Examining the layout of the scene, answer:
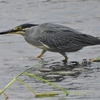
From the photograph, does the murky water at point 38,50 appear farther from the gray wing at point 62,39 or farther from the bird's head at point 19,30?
the bird's head at point 19,30

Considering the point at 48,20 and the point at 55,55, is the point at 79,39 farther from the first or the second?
the point at 48,20

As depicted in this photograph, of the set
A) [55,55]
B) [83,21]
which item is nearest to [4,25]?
[83,21]

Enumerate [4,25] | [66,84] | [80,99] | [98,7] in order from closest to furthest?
[80,99]
[66,84]
[4,25]
[98,7]

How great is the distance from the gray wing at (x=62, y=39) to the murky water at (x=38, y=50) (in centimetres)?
23

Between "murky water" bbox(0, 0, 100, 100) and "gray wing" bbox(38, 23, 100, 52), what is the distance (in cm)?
23

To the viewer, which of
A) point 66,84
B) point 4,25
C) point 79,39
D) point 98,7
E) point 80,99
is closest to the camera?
point 80,99

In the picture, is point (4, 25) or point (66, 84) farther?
point (4, 25)

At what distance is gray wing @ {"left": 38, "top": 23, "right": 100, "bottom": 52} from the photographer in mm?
11203

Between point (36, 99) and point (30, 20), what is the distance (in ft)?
24.1

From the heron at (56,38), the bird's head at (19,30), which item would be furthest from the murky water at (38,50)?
the bird's head at (19,30)

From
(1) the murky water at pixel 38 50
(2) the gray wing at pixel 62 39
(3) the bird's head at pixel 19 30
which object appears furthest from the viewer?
(3) the bird's head at pixel 19 30

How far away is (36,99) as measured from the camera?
25.7ft

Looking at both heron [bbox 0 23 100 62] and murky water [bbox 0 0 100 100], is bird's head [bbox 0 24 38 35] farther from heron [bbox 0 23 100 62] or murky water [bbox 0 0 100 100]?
murky water [bbox 0 0 100 100]

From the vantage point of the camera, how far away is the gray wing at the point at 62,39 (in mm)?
11203
